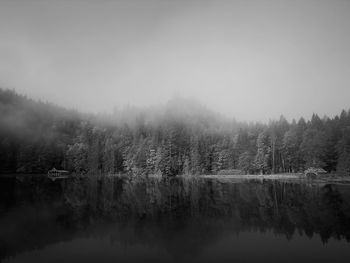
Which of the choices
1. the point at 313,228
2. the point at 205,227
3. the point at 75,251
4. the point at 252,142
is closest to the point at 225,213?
the point at 205,227

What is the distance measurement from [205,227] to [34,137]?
168m

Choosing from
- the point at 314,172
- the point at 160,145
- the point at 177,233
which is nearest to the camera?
the point at 177,233

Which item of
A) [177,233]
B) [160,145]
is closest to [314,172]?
[160,145]

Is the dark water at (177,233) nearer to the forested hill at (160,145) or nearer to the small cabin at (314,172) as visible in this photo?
the small cabin at (314,172)

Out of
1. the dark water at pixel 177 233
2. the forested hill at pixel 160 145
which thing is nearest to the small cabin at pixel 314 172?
the forested hill at pixel 160 145

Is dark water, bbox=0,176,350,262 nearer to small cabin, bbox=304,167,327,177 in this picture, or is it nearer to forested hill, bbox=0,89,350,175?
small cabin, bbox=304,167,327,177

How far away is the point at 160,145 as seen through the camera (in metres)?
126

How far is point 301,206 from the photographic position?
3450 cm

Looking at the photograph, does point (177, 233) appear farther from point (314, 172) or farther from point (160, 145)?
point (160, 145)

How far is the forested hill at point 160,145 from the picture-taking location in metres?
96.0

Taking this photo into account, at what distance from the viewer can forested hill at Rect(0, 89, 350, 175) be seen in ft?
315

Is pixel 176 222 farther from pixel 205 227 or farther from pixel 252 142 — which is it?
pixel 252 142

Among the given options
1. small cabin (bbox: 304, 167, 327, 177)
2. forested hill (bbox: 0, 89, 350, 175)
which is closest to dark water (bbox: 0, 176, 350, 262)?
small cabin (bbox: 304, 167, 327, 177)

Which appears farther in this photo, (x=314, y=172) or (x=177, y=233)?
(x=314, y=172)
